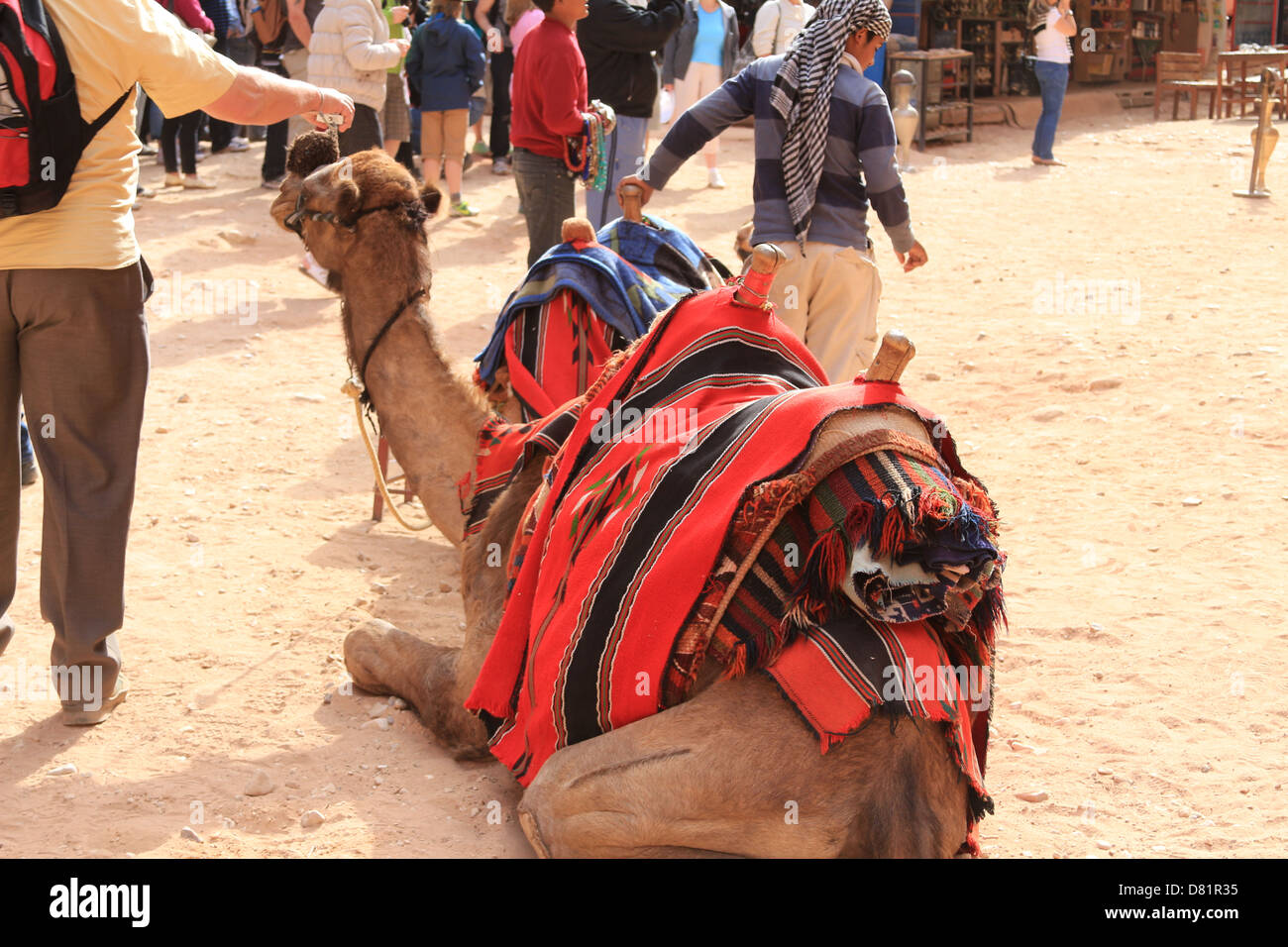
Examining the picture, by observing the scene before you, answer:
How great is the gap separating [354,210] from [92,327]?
3.29ft

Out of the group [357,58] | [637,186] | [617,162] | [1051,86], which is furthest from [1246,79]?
[637,186]

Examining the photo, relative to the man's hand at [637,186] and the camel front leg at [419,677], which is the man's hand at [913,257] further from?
the camel front leg at [419,677]

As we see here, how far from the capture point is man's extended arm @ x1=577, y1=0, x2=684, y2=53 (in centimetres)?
906

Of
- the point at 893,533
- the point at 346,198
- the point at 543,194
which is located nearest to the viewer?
the point at 893,533

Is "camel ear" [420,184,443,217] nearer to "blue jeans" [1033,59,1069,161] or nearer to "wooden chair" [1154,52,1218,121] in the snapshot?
"blue jeans" [1033,59,1069,161]

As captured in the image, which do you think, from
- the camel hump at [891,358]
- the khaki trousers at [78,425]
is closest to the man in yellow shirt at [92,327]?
the khaki trousers at [78,425]

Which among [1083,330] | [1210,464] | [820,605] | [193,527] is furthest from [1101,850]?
[1083,330]

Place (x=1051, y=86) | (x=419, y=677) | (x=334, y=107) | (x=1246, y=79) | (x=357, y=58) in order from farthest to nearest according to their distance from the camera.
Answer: (x=1246, y=79) < (x=1051, y=86) < (x=357, y=58) < (x=334, y=107) < (x=419, y=677)

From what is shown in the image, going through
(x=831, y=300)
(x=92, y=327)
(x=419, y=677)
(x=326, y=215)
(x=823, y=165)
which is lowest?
(x=419, y=677)

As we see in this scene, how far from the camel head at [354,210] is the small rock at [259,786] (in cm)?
177

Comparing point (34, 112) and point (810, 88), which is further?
point (810, 88)

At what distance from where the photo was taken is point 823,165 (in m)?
6.20

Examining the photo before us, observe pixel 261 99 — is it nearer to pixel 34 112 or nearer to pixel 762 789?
pixel 34 112

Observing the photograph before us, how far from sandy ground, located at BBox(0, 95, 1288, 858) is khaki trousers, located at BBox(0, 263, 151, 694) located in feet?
1.18
